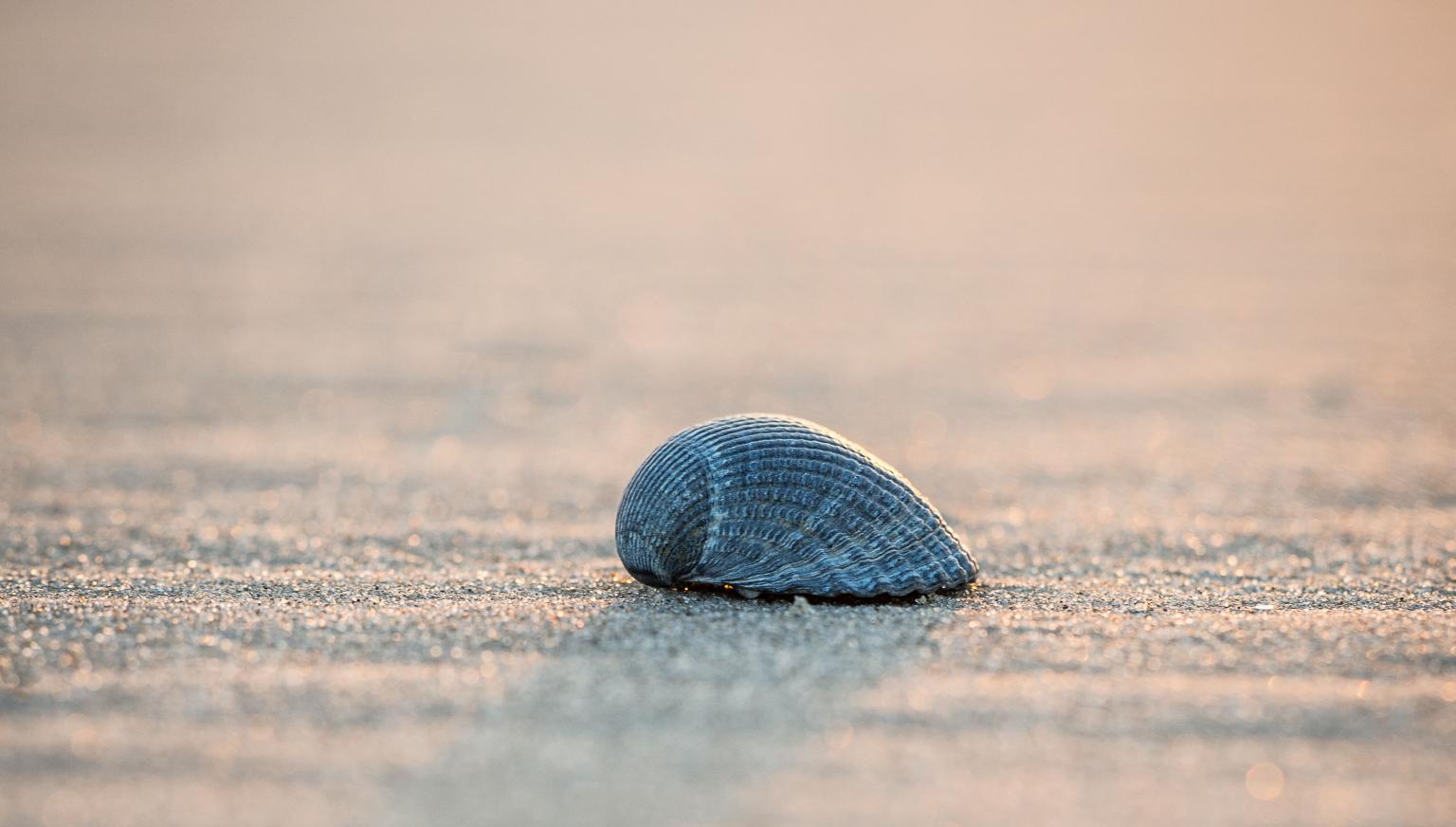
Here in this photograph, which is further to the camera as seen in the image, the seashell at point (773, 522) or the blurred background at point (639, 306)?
the blurred background at point (639, 306)

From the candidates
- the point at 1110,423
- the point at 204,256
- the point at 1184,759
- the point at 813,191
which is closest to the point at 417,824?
the point at 1184,759

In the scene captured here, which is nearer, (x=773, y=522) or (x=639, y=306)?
(x=773, y=522)

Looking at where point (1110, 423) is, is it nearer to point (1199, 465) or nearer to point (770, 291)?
point (1199, 465)

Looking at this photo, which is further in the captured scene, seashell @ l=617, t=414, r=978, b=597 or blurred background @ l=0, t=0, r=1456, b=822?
blurred background @ l=0, t=0, r=1456, b=822
